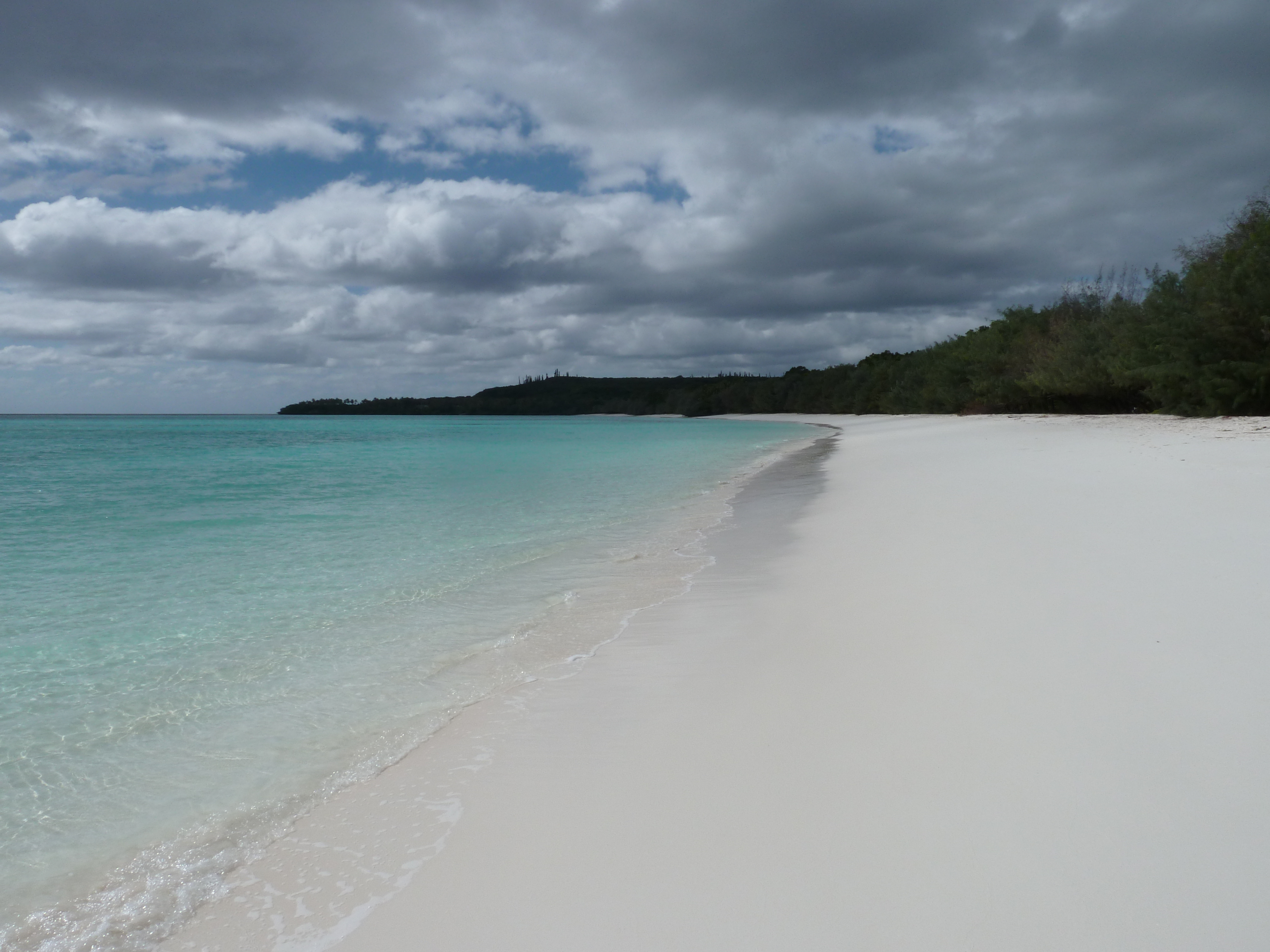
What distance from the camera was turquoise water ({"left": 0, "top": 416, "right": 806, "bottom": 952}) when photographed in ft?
9.29

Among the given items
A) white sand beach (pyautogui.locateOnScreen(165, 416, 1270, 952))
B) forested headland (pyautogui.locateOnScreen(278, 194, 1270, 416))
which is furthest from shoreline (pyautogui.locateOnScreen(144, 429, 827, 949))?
forested headland (pyautogui.locateOnScreen(278, 194, 1270, 416))

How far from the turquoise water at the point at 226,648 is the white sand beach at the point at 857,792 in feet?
1.51

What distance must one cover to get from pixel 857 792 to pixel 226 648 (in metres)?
4.65

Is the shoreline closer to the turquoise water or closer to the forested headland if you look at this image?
the turquoise water

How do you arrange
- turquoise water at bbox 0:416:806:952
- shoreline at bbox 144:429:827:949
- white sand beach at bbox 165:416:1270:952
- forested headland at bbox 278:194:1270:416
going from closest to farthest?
white sand beach at bbox 165:416:1270:952 < shoreline at bbox 144:429:827:949 < turquoise water at bbox 0:416:806:952 < forested headland at bbox 278:194:1270:416

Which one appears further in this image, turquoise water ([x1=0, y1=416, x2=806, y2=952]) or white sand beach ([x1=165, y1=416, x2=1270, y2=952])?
turquoise water ([x1=0, y1=416, x2=806, y2=952])

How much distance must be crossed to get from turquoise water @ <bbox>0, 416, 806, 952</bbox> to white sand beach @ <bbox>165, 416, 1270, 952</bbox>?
461mm

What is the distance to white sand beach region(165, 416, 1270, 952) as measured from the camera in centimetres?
195

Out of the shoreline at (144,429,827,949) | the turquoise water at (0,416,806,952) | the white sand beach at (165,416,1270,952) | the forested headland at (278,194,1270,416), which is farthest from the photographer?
the forested headland at (278,194,1270,416)

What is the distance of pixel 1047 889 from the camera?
1951 mm

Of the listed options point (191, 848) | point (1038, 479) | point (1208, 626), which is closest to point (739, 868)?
point (191, 848)

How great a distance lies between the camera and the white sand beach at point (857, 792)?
1.95 metres

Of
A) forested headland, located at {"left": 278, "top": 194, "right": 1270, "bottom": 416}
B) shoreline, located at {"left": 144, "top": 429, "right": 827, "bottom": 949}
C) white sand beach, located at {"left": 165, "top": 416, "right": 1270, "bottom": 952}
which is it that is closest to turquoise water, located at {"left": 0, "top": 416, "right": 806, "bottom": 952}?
shoreline, located at {"left": 144, "top": 429, "right": 827, "bottom": 949}

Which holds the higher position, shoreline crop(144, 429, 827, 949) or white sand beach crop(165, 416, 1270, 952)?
white sand beach crop(165, 416, 1270, 952)
